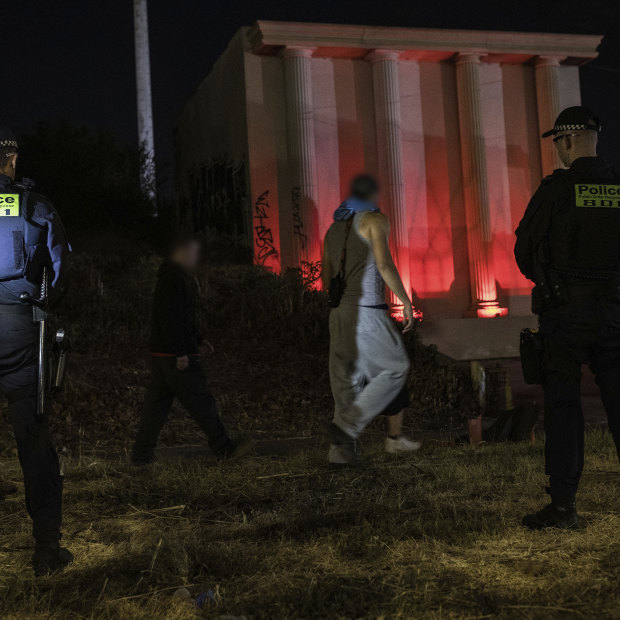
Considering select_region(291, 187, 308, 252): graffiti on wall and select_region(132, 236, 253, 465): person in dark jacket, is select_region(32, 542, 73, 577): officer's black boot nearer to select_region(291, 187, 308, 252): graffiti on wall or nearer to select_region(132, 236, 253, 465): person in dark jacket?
select_region(132, 236, 253, 465): person in dark jacket

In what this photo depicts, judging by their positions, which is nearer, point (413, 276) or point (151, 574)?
point (151, 574)

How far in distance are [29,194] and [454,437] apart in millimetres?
4822

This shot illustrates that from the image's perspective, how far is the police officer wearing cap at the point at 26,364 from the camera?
3.45 metres

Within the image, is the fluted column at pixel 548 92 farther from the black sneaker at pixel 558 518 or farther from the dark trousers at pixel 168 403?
the black sneaker at pixel 558 518

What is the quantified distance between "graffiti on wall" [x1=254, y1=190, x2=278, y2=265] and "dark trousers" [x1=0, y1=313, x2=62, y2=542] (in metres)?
13.8

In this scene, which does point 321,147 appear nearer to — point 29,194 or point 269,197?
point 269,197

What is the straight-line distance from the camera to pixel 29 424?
3.47m

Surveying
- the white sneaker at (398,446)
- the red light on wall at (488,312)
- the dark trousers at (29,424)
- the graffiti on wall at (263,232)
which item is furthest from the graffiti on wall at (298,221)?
the dark trousers at (29,424)

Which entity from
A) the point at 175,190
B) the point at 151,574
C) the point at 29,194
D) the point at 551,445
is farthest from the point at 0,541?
the point at 175,190

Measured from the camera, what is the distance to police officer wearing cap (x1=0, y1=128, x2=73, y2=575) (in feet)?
11.3

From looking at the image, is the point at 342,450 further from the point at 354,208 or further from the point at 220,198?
the point at 220,198

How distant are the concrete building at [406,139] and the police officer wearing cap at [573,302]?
12586 mm

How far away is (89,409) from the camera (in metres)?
8.34

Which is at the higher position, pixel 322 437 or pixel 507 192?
pixel 507 192
